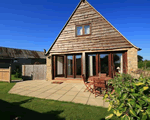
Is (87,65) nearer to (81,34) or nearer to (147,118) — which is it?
(81,34)

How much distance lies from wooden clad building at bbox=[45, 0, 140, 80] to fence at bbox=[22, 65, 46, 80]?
64.1 inches

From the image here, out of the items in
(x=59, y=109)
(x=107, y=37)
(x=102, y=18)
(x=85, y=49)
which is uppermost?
(x=102, y=18)

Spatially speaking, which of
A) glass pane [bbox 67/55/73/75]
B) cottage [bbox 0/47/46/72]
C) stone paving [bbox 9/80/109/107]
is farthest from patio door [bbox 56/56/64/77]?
cottage [bbox 0/47/46/72]

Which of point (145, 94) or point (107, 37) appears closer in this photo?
point (145, 94)

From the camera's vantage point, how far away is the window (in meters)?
8.66

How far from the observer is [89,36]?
27.7 feet

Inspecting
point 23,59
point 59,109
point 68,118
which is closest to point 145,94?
point 68,118

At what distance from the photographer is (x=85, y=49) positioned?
27.5ft

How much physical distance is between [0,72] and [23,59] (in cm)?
1567

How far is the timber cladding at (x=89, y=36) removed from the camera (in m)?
7.72

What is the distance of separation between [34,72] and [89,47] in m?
7.68

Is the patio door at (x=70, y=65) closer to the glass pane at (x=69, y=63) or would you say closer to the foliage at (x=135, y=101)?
the glass pane at (x=69, y=63)

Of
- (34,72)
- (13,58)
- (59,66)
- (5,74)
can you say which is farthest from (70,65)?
(13,58)

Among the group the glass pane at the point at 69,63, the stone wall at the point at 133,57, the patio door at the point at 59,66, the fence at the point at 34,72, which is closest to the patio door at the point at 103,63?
the stone wall at the point at 133,57
